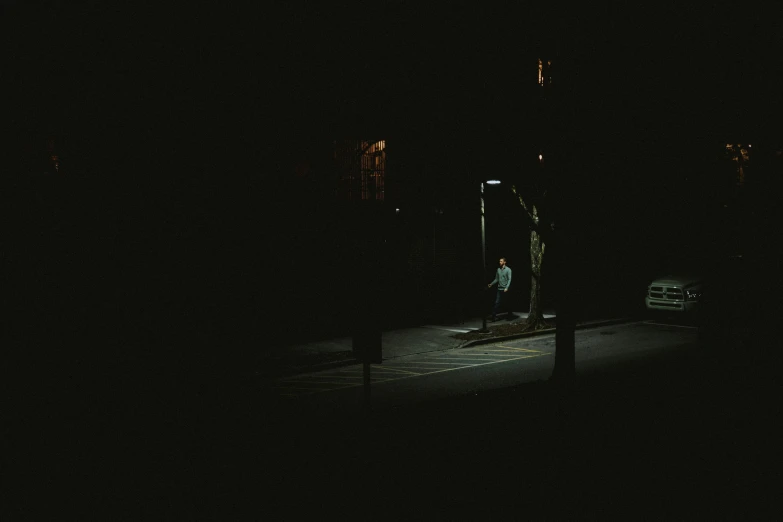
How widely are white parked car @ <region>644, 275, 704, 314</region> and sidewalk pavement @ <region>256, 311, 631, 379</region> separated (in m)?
1.28

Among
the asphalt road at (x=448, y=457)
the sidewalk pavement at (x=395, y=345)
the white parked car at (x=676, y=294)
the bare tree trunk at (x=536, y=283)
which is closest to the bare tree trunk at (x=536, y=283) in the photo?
the bare tree trunk at (x=536, y=283)

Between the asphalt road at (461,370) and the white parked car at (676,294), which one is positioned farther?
the white parked car at (676,294)

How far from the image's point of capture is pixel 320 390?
11.6 metres

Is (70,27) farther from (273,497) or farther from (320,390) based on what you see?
(320,390)

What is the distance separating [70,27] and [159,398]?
455 cm

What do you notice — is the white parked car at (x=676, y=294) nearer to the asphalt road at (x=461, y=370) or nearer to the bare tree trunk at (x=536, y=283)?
the asphalt road at (x=461, y=370)

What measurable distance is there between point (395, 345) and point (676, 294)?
26.5ft

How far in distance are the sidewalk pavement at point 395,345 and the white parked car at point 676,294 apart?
4.22 ft

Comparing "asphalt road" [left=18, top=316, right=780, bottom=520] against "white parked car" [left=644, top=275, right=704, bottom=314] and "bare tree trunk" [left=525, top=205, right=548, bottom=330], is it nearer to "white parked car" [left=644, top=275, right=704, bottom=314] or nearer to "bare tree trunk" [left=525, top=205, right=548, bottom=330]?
"bare tree trunk" [left=525, top=205, right=548, bottom=330]

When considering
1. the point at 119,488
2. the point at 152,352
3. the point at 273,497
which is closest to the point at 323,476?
the point at 273,497

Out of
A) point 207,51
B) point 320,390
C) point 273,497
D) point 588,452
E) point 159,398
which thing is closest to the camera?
point 273,497

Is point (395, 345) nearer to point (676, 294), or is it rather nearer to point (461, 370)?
point (461, 370)

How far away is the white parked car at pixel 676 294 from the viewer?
17656 millimetres

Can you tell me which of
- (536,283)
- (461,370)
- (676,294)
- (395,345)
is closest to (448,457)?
(461,370)
